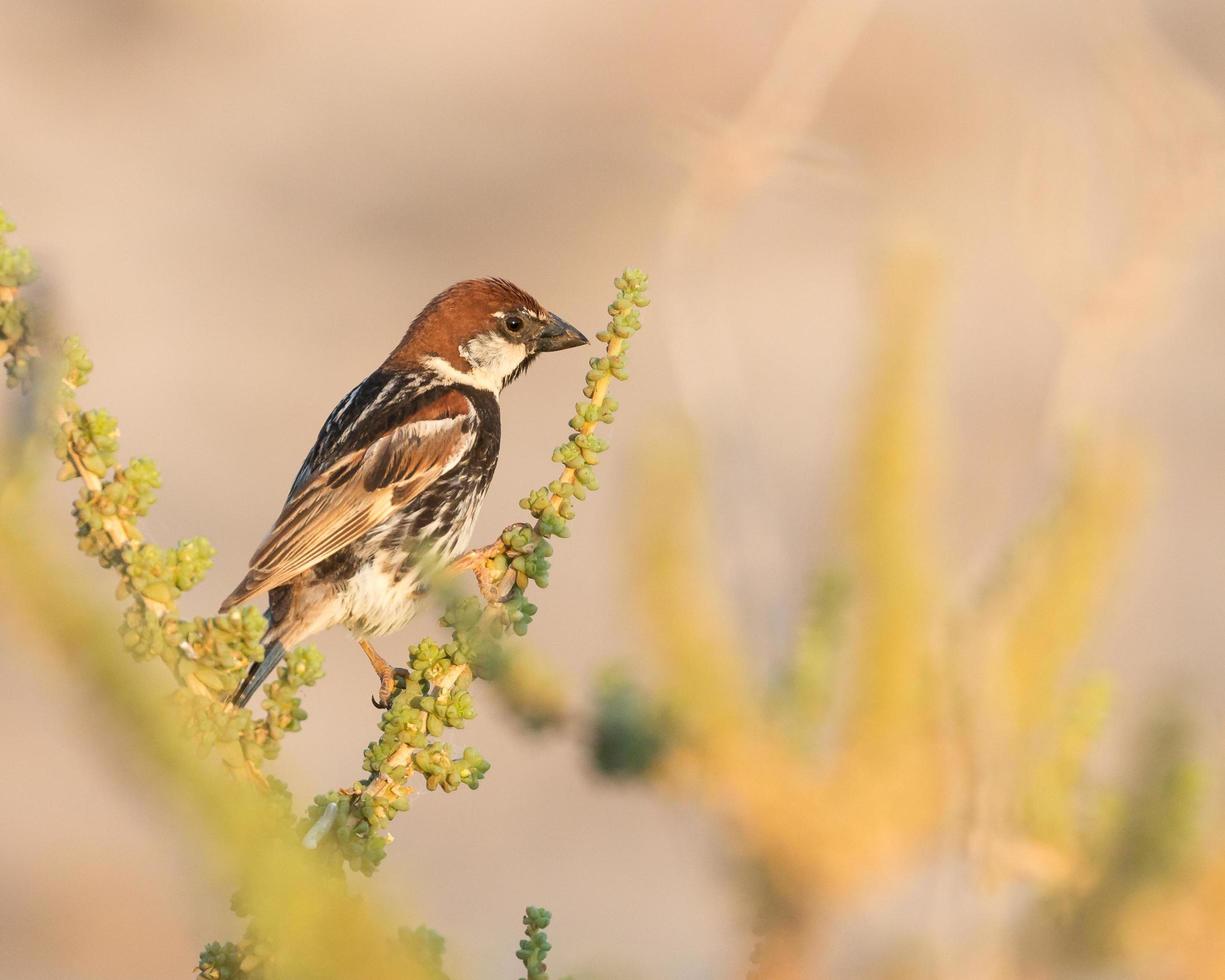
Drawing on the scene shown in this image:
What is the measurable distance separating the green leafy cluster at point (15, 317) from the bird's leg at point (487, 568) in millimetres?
993

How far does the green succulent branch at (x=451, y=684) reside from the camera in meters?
2.90

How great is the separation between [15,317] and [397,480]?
111 inches

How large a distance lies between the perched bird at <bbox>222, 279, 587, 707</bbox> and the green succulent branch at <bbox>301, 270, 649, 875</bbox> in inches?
74.1

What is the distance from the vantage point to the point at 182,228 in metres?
16.7

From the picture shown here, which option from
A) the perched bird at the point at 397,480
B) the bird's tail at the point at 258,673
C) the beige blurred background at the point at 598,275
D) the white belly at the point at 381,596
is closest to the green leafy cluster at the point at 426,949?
the beige blurred background at the point at 598,275

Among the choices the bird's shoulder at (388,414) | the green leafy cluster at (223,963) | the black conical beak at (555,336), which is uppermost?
the black conical beak at (555,336)

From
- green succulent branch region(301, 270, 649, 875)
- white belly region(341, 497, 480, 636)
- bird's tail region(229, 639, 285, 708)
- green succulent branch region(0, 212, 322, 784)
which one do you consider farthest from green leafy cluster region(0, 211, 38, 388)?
white belly region(341, 497, 480, 636)

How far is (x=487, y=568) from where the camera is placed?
383 centimetres

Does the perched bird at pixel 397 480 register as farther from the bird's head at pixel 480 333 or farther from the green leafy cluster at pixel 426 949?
the green leafy cluster at pixel 426 949

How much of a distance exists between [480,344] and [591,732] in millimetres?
3384

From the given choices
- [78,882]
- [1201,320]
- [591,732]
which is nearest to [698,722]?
[591,732]

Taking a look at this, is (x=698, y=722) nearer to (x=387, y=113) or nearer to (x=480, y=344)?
(x=480, y=344)

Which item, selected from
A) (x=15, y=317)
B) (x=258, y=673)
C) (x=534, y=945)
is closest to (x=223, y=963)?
(x=534, y=945)

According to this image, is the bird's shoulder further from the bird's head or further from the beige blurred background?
the beige blurred background
